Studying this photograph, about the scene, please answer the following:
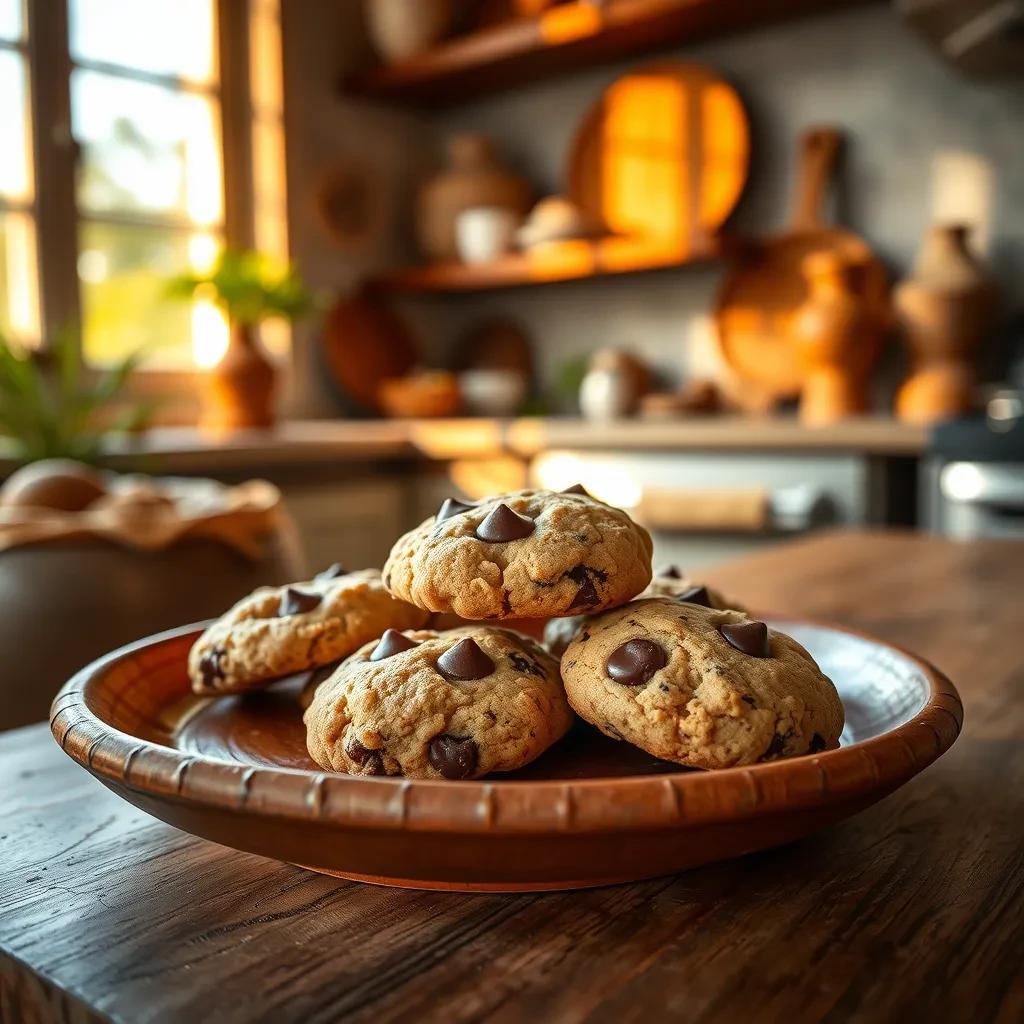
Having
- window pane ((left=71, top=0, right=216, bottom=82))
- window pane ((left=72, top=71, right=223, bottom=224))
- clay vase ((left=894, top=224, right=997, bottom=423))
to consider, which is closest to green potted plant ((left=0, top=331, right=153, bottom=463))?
window pane ((left=72, top=71, right=223, bottom=224))

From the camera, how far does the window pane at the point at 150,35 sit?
10.1 ft

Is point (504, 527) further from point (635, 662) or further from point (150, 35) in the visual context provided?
point (150, 35)

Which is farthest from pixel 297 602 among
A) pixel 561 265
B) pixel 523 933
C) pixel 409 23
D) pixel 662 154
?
pixel 409 23

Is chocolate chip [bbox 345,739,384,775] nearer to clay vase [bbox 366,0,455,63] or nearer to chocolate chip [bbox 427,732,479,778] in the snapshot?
chocolate chip [bbox 427,732,479,778]

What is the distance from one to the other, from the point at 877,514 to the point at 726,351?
0.93m

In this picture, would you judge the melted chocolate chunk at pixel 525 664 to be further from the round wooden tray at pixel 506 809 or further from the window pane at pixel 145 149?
the window pane at pixel 145 149

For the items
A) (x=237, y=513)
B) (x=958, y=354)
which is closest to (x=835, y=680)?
(x=237, y=513)

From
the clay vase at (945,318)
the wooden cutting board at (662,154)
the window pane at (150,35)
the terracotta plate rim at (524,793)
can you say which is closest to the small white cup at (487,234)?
the wooden cutting board at (662,154)

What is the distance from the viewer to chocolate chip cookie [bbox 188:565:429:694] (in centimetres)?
58

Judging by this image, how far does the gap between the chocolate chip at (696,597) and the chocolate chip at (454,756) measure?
0.50 feet

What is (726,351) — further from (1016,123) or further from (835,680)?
(835,680)

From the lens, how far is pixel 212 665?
608mm

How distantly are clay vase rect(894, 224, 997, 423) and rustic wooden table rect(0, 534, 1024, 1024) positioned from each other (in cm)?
234

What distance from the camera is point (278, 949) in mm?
426
